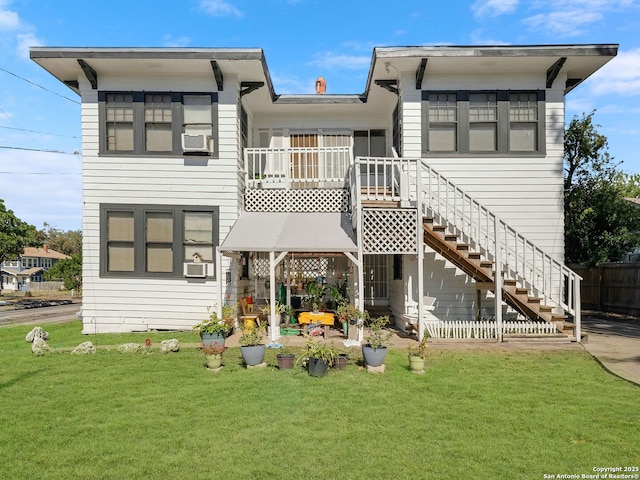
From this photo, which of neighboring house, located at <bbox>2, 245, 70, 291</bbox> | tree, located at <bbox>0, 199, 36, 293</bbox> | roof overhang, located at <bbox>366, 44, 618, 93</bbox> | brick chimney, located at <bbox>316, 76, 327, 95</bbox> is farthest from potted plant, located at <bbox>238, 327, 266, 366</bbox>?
neighboring house, located at <bbox>2, 245, 70, 291</bbox>

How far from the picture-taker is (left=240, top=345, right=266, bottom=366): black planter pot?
7695 mm

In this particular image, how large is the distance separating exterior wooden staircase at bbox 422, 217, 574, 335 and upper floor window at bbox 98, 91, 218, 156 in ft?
20.2

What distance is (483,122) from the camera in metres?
11.8

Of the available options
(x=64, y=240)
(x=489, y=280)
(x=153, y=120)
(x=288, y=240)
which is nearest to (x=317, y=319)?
(x=288, y=240)

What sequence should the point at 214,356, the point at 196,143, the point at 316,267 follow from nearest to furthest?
1. the point at 214,356
2. the point at 196,143
3. the point at 316,267

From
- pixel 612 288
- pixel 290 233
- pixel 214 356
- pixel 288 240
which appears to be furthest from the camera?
pixel 612 288

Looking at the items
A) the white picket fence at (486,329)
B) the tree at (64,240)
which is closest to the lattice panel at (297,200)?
the white picket fence at (486,329)

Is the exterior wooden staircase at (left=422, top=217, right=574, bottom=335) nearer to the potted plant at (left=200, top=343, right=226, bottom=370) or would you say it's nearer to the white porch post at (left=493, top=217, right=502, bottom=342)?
the white porch post at (left=493, top=217, right=502, bottom=342)

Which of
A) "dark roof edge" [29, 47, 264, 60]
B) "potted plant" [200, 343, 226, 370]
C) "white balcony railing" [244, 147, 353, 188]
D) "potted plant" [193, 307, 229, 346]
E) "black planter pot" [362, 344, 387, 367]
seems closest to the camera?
"black planter pot" [362, 344, 387, 367]

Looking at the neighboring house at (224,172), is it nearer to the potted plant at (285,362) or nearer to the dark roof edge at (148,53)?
the dark roof edge at (148,53)

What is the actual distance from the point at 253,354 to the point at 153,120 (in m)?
7.51

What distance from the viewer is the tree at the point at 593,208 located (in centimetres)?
1523

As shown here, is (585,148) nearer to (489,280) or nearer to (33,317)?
(489,280)

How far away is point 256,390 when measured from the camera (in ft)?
21.4
